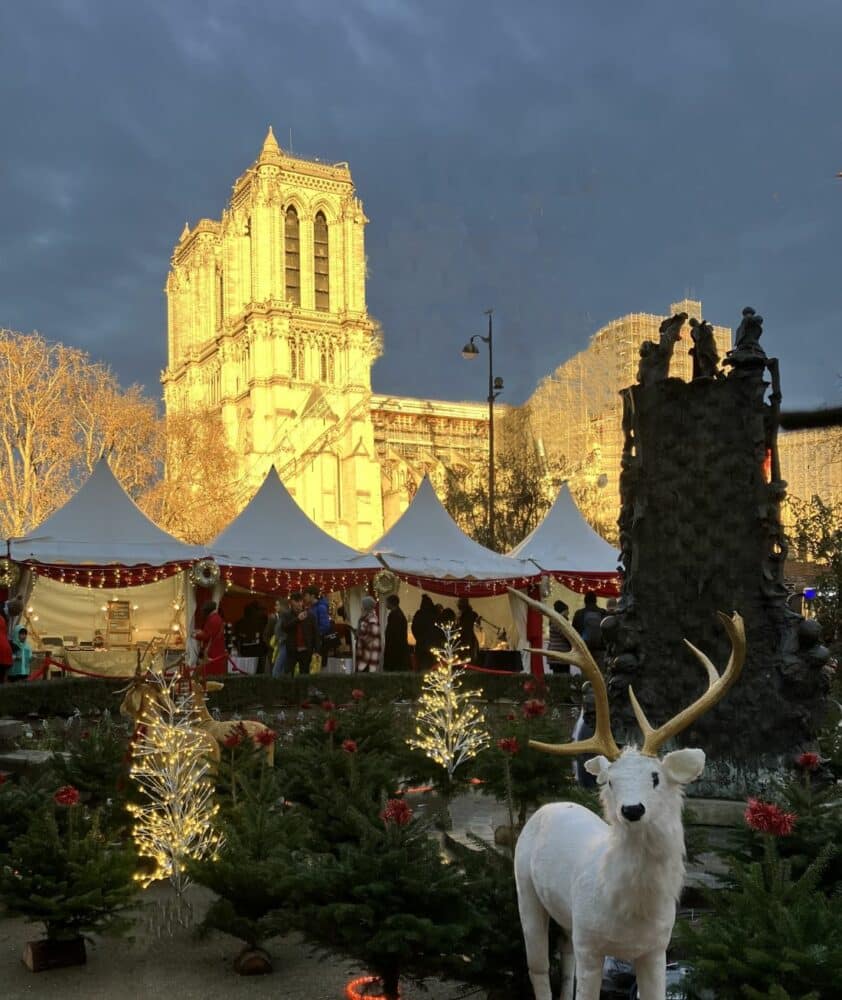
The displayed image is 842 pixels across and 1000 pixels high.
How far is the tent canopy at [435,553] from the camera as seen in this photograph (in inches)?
820

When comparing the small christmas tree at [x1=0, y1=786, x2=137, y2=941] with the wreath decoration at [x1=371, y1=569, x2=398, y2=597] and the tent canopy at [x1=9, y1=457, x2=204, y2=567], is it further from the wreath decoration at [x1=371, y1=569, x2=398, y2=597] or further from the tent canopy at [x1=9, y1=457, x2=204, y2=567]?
the wreath decoration at [x1=371, y1=569, x2=398, y2=597]

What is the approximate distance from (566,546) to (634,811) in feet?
64.9

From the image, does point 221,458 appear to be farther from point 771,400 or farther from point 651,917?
point 651,917

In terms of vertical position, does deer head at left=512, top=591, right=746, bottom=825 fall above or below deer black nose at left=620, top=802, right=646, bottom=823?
above

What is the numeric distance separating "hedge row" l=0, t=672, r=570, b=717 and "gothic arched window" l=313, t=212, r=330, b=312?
60.9 m

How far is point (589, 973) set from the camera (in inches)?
135

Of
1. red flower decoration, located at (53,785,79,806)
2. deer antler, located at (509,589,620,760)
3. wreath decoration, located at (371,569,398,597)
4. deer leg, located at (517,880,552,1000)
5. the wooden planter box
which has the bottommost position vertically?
the wooden planter box

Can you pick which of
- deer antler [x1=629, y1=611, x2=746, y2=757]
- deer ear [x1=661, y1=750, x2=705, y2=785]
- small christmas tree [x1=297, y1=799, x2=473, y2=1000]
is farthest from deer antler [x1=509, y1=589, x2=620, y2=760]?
small christmas tree [x1=297, y1=799, x2=473, y2=1000]

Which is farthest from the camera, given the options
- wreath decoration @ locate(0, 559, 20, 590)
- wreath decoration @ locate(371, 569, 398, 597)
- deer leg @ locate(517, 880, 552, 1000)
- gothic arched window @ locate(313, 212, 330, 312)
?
gothic arched window @ locate(313, 212, 330, 312)

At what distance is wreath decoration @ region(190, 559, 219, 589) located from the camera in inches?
748

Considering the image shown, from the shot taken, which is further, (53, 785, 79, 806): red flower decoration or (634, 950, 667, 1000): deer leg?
(53, 785, 79, 806): red flower decoration

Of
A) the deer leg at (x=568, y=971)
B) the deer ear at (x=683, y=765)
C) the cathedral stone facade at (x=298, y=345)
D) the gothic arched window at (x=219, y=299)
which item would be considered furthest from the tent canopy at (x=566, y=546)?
the gothic arched window at (x=219, y=299)

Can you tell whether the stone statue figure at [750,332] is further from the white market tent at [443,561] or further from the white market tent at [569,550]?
the white market tent at [569,550]

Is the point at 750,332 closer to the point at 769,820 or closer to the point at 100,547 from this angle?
the point at 769,820
